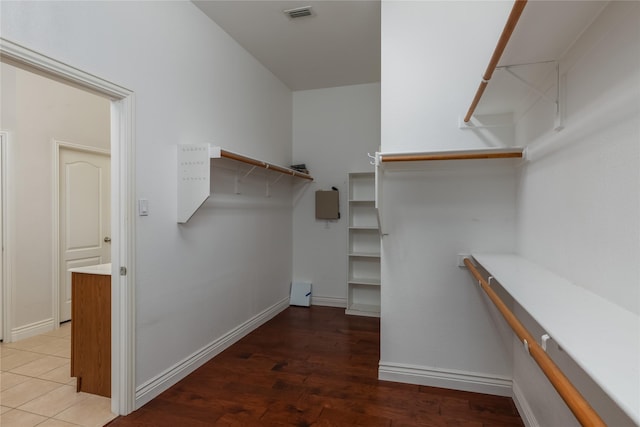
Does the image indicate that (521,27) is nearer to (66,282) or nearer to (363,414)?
(363,414)

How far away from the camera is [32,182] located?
133 inches

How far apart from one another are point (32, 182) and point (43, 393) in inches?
84.6

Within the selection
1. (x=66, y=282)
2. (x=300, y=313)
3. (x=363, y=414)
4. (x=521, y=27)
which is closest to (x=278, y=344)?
(x=300, y=313)

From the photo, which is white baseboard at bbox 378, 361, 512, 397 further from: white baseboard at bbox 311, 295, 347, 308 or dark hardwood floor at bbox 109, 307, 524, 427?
white baseboard at bbox 311, 295, 347, 308

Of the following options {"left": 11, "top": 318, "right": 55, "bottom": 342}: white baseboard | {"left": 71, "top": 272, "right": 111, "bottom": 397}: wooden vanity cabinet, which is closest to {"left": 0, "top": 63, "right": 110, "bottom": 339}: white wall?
{"left": 11, "top": 318, "right": 55, "bottom": 342}: white baseboard

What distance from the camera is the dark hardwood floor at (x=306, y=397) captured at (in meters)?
2.06

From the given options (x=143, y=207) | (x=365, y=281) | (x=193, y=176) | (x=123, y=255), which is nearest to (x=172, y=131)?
(x=193, y=176)

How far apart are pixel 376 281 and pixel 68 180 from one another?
380cm

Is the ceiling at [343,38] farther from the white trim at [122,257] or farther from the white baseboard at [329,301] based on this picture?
the white baseboard at [329,301]

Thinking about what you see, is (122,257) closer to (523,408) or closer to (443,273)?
(443,273)

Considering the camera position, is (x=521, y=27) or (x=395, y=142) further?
(x=395, y=142)

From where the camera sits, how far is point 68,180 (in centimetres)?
372

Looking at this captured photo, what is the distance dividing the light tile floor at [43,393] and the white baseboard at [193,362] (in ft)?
0.71

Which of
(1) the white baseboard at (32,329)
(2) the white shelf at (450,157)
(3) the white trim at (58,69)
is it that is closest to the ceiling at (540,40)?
(2) the white shelf at (450,157)
